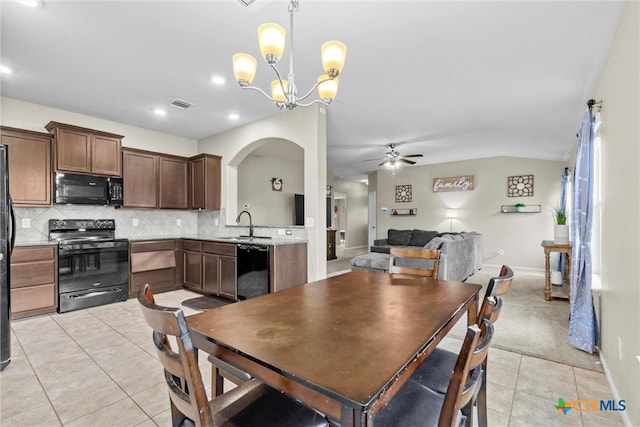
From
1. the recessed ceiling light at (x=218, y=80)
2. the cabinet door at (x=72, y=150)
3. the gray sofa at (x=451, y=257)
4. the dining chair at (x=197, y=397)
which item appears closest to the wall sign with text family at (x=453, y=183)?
the gray sofa at (x=451, y=257)

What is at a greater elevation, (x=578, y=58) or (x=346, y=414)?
(x=578, y=58)

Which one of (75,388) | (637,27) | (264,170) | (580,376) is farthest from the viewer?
(264,170)

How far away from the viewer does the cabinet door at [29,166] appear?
3.50 meters

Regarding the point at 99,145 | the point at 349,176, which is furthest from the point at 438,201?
the point at 99,145

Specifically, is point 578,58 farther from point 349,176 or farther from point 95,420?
point 349,176

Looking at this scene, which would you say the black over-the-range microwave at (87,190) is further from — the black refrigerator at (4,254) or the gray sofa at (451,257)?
the gray sofa at (451,257)

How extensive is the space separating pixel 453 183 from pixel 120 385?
792 cm

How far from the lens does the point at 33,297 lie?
346cm

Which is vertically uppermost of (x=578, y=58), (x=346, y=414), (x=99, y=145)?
(x=578, y=58)

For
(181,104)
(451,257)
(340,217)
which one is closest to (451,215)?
(451,257)

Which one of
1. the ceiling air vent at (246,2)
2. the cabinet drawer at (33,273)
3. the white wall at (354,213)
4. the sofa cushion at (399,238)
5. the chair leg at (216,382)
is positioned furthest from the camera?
the white wall at (354,213)

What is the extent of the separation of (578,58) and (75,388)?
4.95 m

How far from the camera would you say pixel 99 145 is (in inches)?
163

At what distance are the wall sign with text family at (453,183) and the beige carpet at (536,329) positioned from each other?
3414 millimetres
